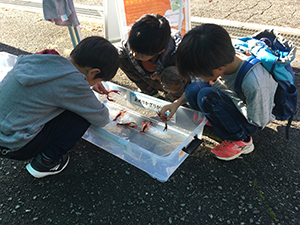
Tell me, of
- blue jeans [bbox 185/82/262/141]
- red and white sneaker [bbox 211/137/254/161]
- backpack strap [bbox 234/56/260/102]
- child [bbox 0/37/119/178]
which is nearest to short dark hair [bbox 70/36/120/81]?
child [bbox 0/37/119/178]

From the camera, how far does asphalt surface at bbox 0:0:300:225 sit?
125cm

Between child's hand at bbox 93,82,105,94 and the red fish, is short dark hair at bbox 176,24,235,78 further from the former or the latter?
child's hand at bbox 93,82,105,94

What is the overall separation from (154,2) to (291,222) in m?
2.02

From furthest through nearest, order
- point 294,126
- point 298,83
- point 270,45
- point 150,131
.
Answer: point 298,83 < point 150,131 < point 294,126 < point 270,45

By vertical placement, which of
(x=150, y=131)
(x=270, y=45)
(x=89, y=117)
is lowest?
(x=150, y=131)

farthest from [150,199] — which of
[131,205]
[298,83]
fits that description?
[298,83]

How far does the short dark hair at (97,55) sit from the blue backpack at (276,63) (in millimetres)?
701

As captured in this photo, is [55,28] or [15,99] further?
[55,28]

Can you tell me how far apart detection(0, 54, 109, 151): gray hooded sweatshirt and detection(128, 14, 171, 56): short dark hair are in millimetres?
507

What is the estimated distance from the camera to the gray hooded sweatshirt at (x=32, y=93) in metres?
1.19

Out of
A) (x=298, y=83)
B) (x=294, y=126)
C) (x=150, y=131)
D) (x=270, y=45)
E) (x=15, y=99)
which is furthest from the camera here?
(x=298, y=83)

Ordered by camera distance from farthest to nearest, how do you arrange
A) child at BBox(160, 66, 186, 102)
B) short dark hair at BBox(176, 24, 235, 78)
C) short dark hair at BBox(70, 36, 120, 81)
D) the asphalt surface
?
child at BBox(160, 66, 186, 102)
short dark hair at BBox(70, 36, 120, 81)
the asphalt surface
short dark hair at BBox(176, 24, 235, 78)

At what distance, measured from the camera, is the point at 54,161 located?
1.43 meters

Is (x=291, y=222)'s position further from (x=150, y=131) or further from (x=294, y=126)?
(x=150, y=131)
